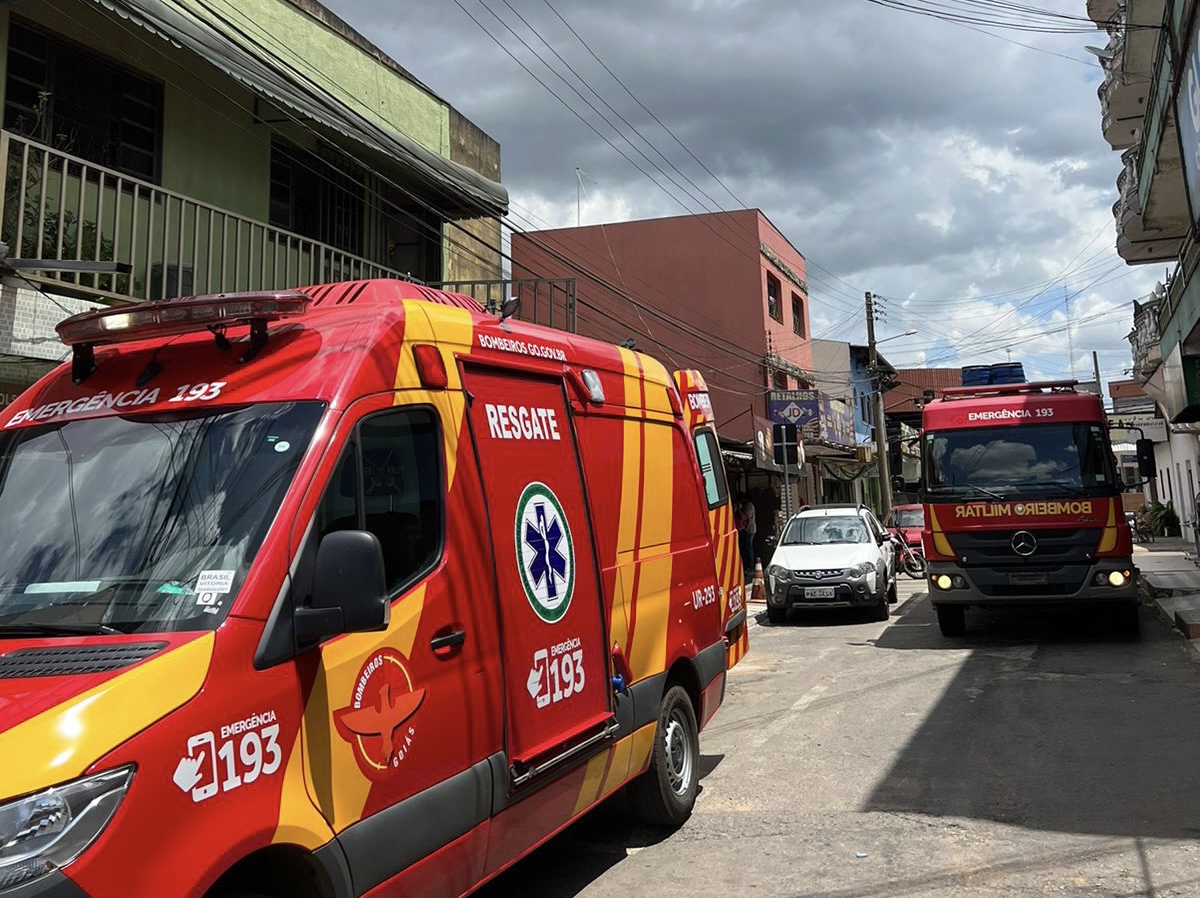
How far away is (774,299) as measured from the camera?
31875 mm

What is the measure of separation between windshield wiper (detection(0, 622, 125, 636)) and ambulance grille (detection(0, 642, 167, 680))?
0.09 metres

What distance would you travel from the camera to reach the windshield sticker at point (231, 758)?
2.45 metres

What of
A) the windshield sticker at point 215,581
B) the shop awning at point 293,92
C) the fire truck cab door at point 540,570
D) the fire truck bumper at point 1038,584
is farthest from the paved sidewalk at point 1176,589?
the windshield sticker at point 215,581

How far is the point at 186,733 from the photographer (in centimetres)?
246

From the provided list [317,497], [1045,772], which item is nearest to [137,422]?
[317,497]

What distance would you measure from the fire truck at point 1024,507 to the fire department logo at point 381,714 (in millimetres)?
9150

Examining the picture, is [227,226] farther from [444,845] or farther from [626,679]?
[444,845]

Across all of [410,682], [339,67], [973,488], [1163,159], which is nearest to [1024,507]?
[973,488]

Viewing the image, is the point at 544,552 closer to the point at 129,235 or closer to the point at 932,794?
the point at 932,794

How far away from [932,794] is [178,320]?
16.1ft

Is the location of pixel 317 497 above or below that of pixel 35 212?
below

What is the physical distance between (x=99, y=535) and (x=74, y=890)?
125 centimetres

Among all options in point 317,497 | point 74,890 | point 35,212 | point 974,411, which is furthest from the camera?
point 974,411

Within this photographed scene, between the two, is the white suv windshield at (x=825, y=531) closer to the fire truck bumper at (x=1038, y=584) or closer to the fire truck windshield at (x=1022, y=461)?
the fire truck windshield at (x=1022, y=461)
